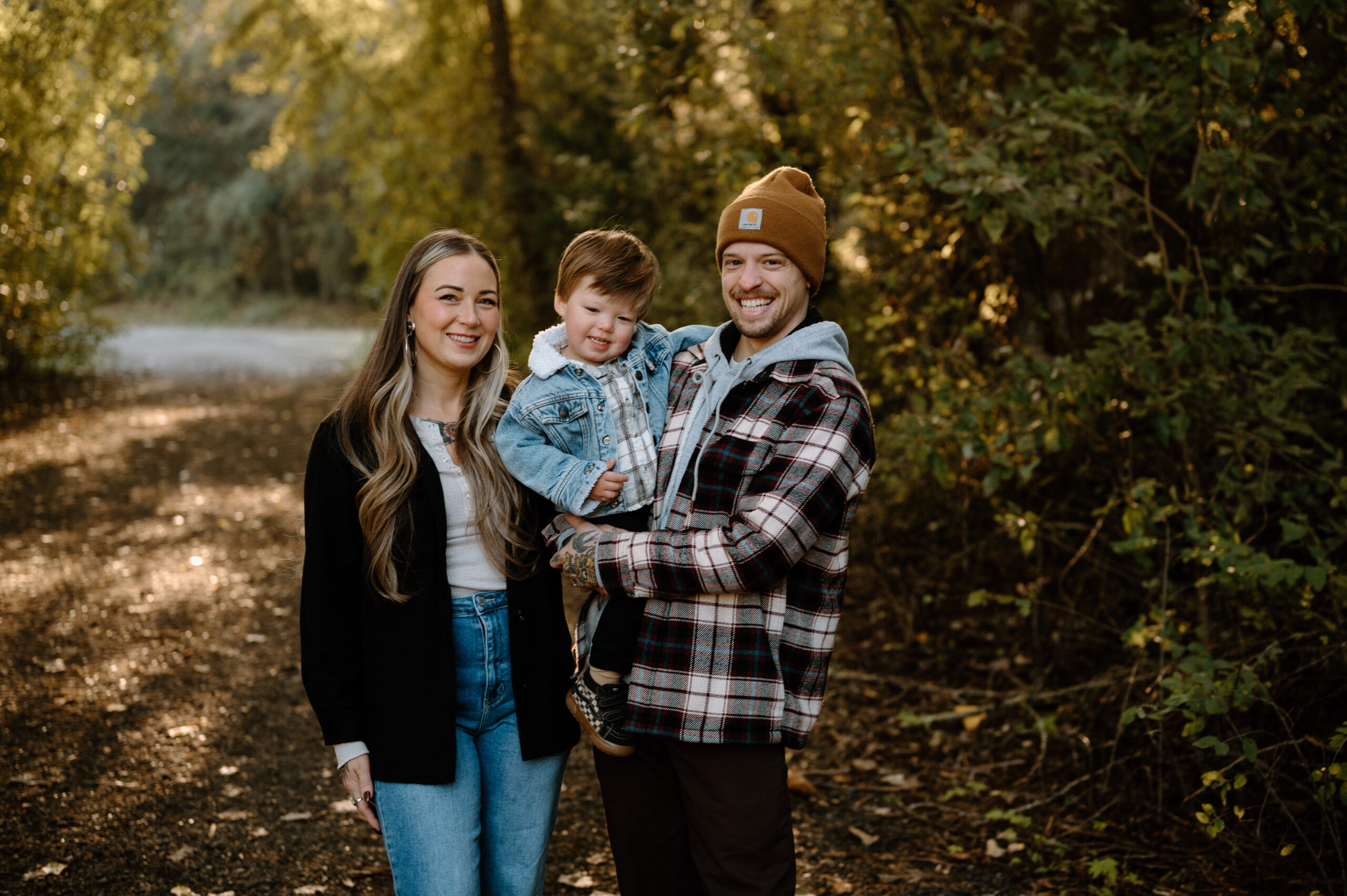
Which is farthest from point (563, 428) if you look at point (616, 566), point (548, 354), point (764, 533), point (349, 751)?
point (349, 751)

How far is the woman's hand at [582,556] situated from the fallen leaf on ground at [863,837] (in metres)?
2.34

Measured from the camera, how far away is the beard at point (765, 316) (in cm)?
242

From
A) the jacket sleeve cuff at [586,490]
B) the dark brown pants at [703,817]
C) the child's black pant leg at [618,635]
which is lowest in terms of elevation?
the dark brown pants at [703,817]

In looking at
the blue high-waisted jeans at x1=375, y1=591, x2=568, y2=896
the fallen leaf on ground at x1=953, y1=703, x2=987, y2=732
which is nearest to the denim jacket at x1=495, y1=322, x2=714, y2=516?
the blue high-waisted jeans at x1=375, y1=591, x2=568, y2=896

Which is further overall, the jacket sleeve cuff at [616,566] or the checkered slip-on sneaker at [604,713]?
the checkered slip-on sneaker at [604,713]

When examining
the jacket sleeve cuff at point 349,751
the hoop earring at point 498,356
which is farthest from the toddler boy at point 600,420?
the jacket sleeve cuff at point 349,751

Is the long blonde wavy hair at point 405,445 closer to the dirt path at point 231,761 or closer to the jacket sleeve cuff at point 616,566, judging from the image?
the jacket sleeve cuff at point 616,566

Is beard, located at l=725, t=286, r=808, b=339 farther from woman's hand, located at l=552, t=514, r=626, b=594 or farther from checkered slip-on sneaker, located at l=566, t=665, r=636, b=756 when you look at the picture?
checkered slip-on sneaker, located at l=566, t=665, r=636, b=756

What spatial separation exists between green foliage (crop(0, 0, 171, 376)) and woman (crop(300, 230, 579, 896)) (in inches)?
478

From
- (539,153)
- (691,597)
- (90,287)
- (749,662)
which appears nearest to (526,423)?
(691,597)

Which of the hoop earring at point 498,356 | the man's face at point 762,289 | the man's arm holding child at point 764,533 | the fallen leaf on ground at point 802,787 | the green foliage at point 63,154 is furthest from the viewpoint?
the green foliage at point 63,154

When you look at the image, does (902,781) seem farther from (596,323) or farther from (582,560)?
(596,323)

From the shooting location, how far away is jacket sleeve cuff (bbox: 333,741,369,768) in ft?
7.97

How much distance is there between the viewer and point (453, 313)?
257 cm
